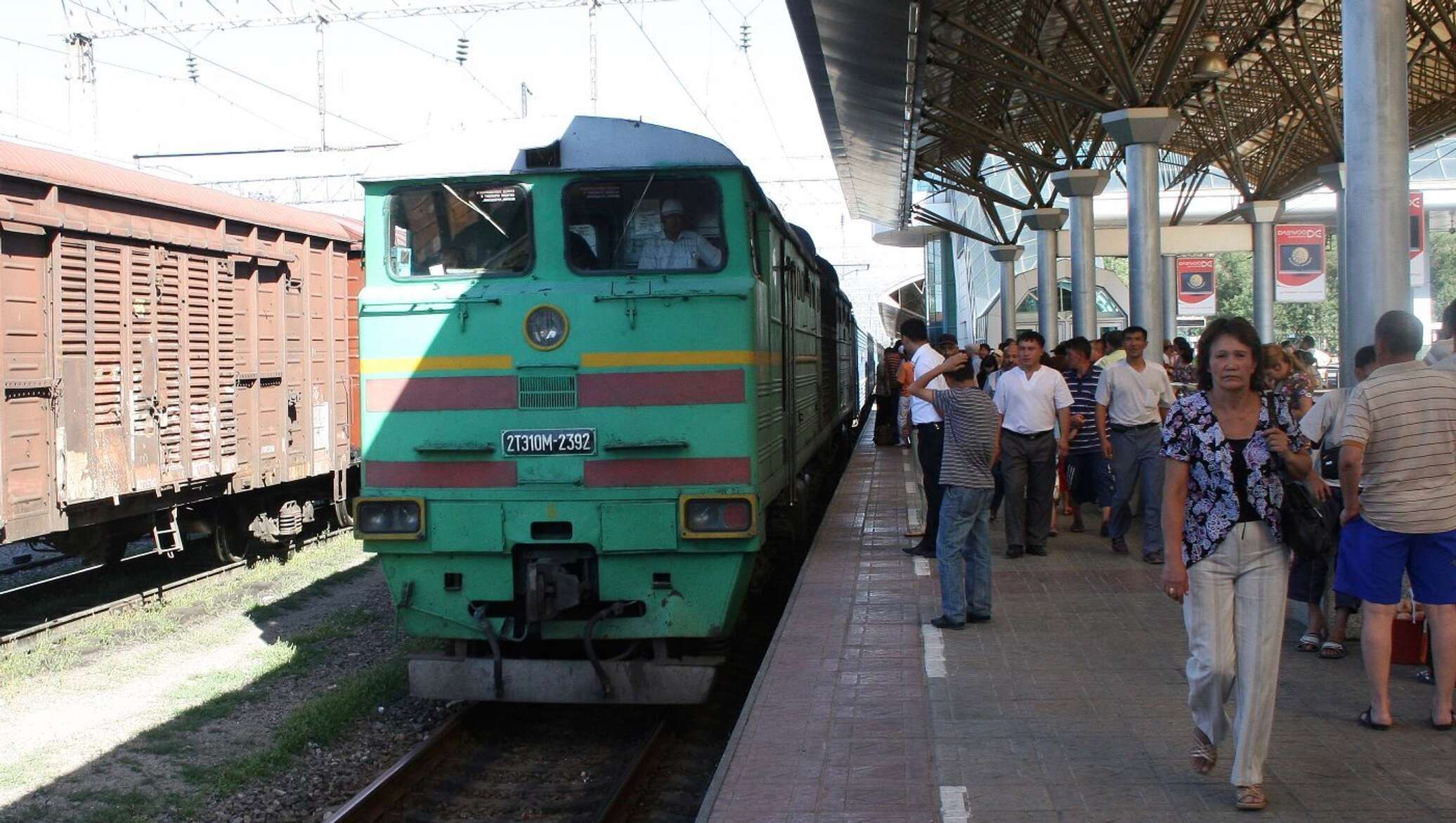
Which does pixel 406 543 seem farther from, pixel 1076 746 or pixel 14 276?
pixel 14 276

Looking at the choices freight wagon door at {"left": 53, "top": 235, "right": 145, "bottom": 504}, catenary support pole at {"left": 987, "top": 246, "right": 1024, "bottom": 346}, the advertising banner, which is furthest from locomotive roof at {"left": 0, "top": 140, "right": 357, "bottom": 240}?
catenary support pole at {"left": 987, "top": 246, "right": 1024, "bottom": 346}

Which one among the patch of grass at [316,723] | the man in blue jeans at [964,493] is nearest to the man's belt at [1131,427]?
the man in blue jeans at [964,493]

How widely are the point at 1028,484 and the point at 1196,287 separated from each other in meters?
26.0

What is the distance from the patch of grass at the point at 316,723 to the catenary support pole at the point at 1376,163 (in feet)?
20.5

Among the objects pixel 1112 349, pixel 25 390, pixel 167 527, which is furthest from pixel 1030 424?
pixel 167 527

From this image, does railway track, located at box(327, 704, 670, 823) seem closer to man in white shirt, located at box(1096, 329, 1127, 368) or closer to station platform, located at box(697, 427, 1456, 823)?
station platform, located at box(697, 427, 1456, 823)

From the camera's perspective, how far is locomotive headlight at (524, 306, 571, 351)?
7230mm

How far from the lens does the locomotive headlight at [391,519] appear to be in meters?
7.23

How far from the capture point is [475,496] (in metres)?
7.23

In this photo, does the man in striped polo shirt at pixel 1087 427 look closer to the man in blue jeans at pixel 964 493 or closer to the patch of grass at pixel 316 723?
the man in blue jeans at pixel 964 493

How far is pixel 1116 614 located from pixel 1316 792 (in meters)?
3.36

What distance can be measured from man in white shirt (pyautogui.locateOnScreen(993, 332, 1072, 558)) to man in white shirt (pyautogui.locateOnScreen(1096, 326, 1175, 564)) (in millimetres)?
336

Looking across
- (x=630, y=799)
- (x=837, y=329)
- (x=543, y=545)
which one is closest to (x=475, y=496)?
(x=543, y=545)

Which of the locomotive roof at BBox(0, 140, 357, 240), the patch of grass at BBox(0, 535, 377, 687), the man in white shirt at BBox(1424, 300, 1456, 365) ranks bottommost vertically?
the patch of grass at BBox(0, 535, 377, 687)
